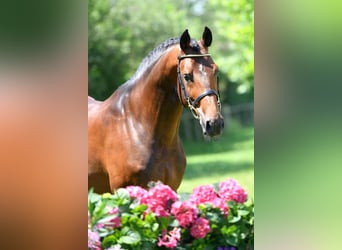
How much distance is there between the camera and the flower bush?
8.77 ft

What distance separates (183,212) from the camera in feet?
9.27

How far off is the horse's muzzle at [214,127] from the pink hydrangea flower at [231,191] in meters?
0.32

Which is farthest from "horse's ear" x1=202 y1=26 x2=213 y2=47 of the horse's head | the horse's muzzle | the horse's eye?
the horse's muzzle

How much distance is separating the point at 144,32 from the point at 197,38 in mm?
265

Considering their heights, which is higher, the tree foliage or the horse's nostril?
the tree foliage

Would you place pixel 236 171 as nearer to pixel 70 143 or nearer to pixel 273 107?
pixel 273 107

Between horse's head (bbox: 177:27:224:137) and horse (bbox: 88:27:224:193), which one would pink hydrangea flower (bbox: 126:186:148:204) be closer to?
horse (bbox: 88:27:224:193)

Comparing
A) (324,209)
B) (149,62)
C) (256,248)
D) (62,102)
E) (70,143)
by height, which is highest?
(149,62)

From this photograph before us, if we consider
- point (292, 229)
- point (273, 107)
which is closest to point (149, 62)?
point (273, 107)

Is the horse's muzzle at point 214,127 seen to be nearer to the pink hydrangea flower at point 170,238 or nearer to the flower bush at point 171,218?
the flower bush at point 171,218

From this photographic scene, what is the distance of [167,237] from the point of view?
2777 millimetres

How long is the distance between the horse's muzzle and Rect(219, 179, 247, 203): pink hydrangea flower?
1.04 feet

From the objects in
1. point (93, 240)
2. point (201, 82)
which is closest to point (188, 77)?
point (201, 82)

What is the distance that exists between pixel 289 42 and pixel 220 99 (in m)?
0.53
